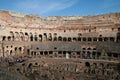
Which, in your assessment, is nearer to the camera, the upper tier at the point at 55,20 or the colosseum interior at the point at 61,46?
the colosseum interior at the point at 61,46

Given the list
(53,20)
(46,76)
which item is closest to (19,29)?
(53,20)

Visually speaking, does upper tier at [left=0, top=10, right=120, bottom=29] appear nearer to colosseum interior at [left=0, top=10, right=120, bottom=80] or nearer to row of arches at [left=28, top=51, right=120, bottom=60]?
colosseum interior at [left=0, top=10, right=120, bottom=80]

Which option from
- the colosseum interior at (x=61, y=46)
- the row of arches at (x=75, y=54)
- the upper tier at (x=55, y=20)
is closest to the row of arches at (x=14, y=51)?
the colosseum interior at (x=61, y=46)

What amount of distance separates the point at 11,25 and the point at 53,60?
15.9m

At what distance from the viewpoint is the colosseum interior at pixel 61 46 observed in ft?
98.5

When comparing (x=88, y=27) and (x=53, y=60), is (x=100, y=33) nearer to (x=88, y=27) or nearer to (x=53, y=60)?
(x=88, y=27)

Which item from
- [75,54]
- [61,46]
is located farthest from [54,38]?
[75,54]

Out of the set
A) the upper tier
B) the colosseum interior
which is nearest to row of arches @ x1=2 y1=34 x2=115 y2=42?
the colosseum interior

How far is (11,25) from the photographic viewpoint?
1767 inches

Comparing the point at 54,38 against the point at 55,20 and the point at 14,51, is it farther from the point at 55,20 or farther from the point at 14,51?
the point at 14,51

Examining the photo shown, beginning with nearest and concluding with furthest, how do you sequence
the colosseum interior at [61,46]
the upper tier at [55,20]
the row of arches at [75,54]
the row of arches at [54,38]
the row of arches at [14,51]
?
the colosseum interior at [61,46], the row of arches at [75,54], the row of arches at [14,51], the row of arches at [54,38], the upper tier at [55,20]

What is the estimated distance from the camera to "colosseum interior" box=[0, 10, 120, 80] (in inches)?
1182

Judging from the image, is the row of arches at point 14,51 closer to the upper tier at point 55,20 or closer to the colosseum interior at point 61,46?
the colosseum interior at point 61,46

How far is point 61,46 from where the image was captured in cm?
4166
